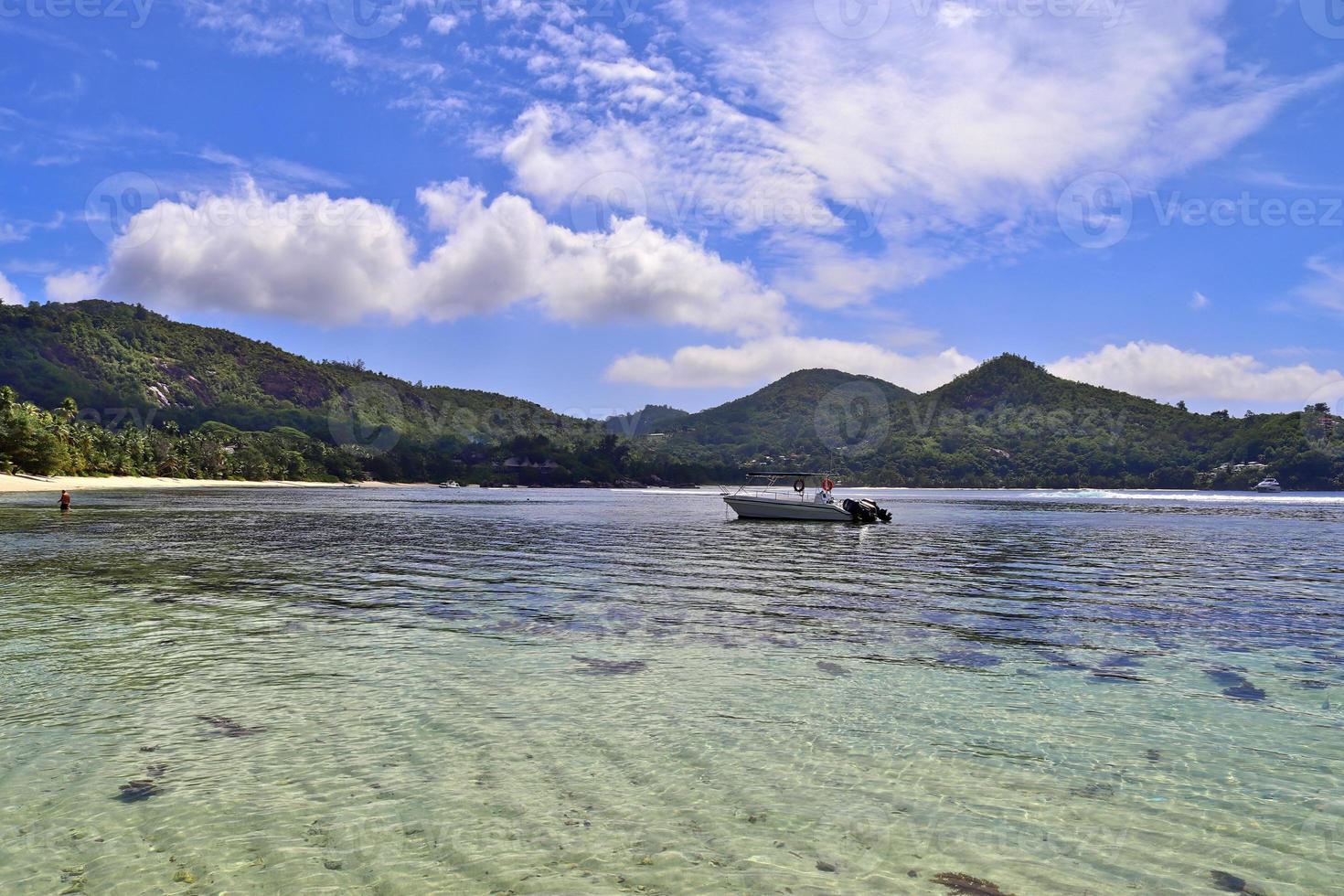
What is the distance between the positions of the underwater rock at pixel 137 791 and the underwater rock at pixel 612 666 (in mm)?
7082

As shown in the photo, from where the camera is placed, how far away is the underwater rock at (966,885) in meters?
6.30

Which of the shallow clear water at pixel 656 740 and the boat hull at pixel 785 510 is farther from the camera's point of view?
the boat hull at pixel 785 510

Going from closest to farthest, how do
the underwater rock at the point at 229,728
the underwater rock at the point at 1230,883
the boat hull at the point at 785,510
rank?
the underwater rock at the point at 1230,883 < the underwater rock at the point at 229,728 < the boat hull at the point at 785,510

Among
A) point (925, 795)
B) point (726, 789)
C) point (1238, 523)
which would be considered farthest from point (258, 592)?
point (1238, 523)

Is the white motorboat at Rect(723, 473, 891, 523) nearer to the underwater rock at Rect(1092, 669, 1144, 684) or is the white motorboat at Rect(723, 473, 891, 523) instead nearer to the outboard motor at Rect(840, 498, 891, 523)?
the outboard motor at Rect(840, 498, 891, 523)

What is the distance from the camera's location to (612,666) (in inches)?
576

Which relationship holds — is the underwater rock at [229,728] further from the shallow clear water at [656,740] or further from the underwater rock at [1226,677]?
the underwater rock at [1226,677]

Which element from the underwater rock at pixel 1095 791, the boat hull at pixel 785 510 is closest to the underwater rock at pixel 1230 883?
the underwater rock at pixel 1095 791

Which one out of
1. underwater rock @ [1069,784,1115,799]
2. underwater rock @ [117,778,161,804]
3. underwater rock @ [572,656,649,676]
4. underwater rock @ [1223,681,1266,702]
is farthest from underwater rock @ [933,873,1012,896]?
underwater rock @ [1223,681,1266,702]

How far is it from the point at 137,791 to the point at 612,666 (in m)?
7.98

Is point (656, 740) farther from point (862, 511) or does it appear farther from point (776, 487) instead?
point (776, 487)

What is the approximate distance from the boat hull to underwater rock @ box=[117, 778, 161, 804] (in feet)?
211

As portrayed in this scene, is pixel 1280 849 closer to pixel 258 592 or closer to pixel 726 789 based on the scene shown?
pixel 726 789

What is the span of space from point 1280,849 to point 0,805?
1267cm
